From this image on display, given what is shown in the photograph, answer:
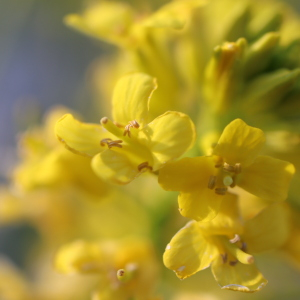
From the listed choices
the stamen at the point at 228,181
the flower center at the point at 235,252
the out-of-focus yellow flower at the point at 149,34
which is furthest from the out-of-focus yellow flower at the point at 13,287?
the stamen at the point at 228,181

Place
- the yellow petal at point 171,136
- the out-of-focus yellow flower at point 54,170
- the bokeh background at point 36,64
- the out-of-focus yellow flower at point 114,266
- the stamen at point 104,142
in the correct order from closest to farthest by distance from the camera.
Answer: the yellow petal at point 171,136 → the stamen at point 104,142 → the out-of-focus yellow flower at point 114,266 → the out-of-focus yellow flower at point 54,170 → the bokeh background at point 36,64

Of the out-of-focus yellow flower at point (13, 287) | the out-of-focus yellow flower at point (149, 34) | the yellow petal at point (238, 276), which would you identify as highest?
the out-of-focus yellow flower at point (149, 34)

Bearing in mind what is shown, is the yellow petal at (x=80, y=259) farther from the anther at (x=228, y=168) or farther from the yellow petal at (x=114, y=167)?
the anther at (x=228, y=168)

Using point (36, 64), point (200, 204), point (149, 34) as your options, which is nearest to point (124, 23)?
point (149, 34)

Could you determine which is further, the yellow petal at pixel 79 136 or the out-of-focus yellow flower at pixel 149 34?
the out-of-focus yellow flower at pixel 149 34

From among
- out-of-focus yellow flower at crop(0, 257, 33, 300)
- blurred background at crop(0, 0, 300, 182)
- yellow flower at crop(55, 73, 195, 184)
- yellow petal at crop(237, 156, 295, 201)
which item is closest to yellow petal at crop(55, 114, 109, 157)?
yellow flower at crop(55, 73, 195, 184)

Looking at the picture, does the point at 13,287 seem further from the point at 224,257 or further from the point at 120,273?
the point at 224,257

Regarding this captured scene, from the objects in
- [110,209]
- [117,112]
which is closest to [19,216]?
[110,209]
